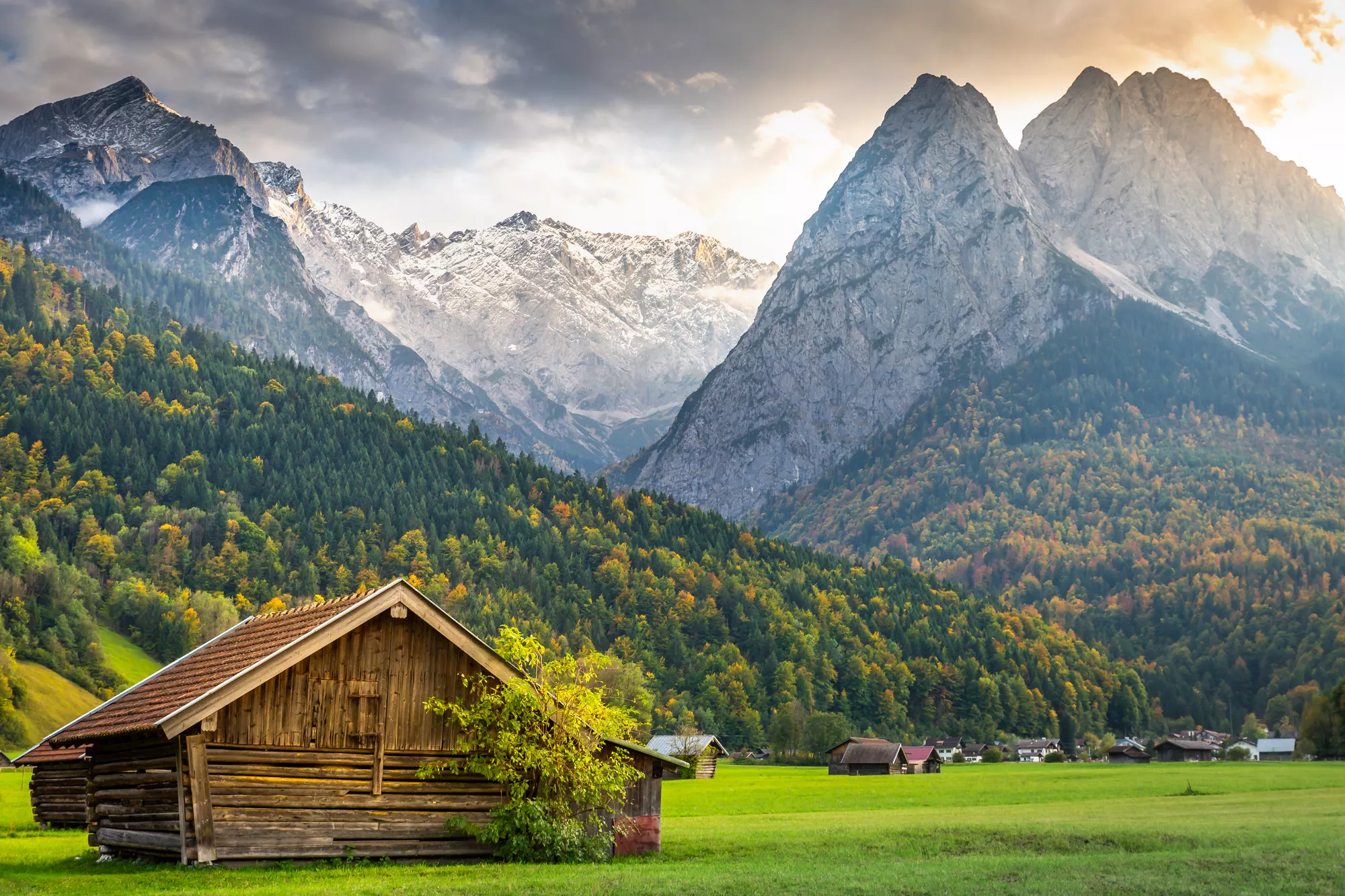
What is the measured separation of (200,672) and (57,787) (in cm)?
1960

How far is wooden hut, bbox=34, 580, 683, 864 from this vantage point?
3325 cm

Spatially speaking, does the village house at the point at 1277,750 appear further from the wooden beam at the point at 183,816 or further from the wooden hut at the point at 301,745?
the wooden beam at the point at 183,816

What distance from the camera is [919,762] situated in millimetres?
148000

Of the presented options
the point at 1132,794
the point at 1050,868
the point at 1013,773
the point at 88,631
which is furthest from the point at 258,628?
the point at 88,631

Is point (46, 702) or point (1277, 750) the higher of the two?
point (46, 702)

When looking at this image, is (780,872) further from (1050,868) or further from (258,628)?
(258,628)

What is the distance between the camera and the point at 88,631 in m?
160

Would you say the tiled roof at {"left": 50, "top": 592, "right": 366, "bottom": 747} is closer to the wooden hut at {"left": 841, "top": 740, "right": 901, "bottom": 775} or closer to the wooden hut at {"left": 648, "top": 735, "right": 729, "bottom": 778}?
the wooden hut at {"left": 648, "top": 735, "right": 729, "bottom": 778}

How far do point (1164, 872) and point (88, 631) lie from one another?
5967 inches

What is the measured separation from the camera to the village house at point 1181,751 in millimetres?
187750

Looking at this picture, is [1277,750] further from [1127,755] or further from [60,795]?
[60,795]

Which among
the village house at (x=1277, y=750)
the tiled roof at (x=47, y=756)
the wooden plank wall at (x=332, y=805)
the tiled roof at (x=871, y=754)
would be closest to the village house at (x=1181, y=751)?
the village house at (x=1277, y=750)

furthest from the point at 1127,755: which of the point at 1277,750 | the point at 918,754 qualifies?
the point at 918,754

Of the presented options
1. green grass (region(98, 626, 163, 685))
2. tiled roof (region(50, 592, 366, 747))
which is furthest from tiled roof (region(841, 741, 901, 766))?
tiled roof (region(50, 592, 366, 747))
